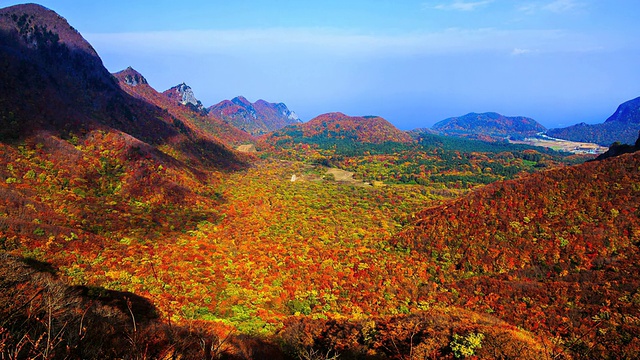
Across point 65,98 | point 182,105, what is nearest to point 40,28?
point 65,98

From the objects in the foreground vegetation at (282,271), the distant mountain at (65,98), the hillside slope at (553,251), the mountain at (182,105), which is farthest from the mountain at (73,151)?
the mountain at (182,105)

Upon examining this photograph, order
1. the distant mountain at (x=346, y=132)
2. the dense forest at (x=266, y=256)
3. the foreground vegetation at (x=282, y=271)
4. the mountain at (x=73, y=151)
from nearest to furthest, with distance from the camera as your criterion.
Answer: the dense forest at (x=266, y=256), the foreground vegetation at (x=282, y=271), the mountain at (x=73, y=151), the distant mountain at (x=346, y=132)

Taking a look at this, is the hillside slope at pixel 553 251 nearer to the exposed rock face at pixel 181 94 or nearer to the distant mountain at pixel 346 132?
the distant mountain at pixel 346 132

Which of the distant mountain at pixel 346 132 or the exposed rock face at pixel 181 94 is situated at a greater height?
the exposed rock face at pixel 181 94

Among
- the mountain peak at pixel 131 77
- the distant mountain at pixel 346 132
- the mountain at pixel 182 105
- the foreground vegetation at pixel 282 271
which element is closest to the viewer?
the foreground vegetation at pixel 282 271

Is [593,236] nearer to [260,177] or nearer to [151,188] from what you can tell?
[151,188]

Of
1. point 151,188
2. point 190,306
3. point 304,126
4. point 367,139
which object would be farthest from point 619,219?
point 304,126

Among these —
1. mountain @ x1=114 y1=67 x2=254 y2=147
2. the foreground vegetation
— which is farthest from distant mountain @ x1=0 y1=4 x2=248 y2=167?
mountain @ x1=114 y1=67 x2=254 y2=147
